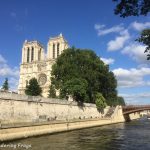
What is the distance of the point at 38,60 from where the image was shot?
11250cm

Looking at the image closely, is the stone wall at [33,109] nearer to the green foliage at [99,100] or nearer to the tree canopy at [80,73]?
the tree canopy at [80,73]

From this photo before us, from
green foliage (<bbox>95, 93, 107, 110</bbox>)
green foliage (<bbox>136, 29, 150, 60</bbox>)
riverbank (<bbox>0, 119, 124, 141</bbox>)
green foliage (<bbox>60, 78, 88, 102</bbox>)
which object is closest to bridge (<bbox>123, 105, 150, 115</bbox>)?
green foliage (<bbox>95, 93, 107, 110</bbox>)

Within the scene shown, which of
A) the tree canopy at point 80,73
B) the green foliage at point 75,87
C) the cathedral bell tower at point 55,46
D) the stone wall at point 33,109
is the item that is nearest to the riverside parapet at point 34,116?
the stone wall at point 33,109

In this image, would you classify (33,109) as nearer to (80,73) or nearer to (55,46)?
(80,73)

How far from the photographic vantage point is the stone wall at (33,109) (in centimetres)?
3416

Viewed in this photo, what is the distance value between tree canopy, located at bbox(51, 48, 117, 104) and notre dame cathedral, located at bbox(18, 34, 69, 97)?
36945mm

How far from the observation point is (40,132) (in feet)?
109

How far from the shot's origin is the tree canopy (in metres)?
57.2

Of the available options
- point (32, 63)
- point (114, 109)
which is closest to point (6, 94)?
point (114, 109)

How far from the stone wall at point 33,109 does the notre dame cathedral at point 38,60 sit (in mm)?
48572

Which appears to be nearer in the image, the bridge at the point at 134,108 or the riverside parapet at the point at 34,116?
the riverside parapet at the point at 34,116

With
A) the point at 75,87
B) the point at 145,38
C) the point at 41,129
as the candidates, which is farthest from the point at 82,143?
the point at 75,87

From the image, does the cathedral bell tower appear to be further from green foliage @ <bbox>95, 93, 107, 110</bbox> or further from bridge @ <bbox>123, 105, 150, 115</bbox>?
green foliage @ <bbox>95, 93, 107, 110</bbox>

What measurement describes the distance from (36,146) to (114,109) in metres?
51.5
